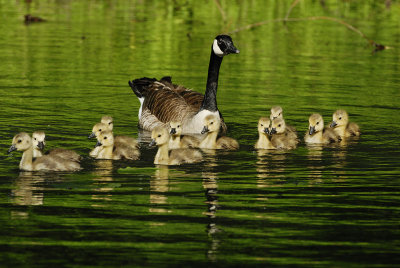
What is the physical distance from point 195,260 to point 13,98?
11.2 metres

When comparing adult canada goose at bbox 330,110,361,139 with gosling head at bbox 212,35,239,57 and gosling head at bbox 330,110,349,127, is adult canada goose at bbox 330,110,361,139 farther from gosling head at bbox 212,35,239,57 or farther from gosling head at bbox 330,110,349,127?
gosling head at bbox 212,35,239,57

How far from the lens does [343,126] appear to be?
1619 cm

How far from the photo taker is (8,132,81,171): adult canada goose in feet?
42.0

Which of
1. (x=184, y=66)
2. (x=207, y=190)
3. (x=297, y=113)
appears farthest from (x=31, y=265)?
(x=184, y=66)

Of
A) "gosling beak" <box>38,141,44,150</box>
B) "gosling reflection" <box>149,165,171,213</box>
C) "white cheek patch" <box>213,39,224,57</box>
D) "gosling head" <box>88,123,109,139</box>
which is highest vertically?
"white cheek patch" <box>213,39,224,57</box>

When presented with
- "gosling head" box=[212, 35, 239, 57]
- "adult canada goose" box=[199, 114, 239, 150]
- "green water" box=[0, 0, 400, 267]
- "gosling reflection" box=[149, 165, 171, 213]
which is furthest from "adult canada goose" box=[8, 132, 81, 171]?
"gosling head" box=[212, 35, 239, 57]

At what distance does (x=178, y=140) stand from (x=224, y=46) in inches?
110

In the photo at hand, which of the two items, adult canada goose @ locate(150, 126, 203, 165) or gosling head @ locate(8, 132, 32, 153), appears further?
adult canada goose @ locate(150, 126, 203, 165)

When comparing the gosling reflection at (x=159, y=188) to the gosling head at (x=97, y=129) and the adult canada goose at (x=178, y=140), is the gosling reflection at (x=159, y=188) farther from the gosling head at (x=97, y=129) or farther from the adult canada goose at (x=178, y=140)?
the adult canada goose at (x=178, y=140)

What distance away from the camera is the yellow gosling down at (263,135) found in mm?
14855

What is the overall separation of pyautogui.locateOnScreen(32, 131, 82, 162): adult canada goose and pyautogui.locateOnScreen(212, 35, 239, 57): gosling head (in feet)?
14.8

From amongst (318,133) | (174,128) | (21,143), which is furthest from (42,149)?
(318,133)

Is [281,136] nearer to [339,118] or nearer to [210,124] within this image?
[210,124]

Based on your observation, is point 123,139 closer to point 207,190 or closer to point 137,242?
point 207,190
